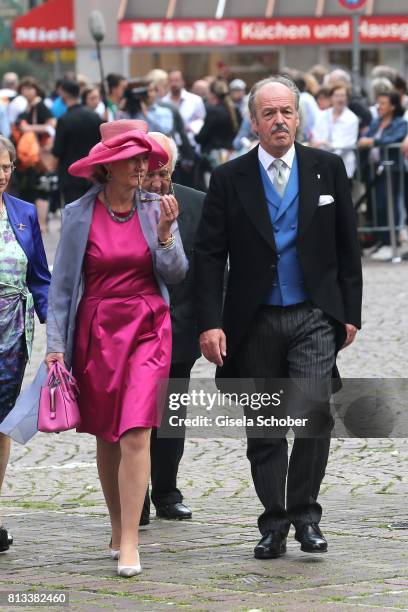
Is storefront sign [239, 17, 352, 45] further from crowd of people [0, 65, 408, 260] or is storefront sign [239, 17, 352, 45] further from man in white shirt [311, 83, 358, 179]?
man in white shirt [311, 83, 358, 179]

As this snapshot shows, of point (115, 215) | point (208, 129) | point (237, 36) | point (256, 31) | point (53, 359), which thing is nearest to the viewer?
point (53, 359)

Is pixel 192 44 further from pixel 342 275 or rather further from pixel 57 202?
pixel 342 275

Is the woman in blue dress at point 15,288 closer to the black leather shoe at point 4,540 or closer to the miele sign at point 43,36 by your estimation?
the black leather shoe at point 4,540

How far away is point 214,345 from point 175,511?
3.97ft

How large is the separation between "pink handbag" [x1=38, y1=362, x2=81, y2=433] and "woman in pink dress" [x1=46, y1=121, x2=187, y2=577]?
8 cm

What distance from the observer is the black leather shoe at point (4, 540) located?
690 centimetres

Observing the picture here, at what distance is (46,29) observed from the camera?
4344 cm

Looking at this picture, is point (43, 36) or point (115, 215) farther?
point (43, 36)

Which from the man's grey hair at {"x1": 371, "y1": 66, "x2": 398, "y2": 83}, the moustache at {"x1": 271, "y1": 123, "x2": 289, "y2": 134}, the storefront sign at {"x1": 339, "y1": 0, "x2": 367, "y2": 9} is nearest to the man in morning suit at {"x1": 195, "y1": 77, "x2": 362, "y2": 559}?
the moustache at {"x1": 271, "y1": 123, "x2": 289, "y2": 134}

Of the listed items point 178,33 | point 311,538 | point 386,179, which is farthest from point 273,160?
point 178,33

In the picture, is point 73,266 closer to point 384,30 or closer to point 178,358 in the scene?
point 178,358

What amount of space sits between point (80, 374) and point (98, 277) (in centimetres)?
40

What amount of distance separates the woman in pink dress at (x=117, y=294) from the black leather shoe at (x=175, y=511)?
3.19 ft

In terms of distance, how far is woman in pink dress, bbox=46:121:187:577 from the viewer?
655 cm
